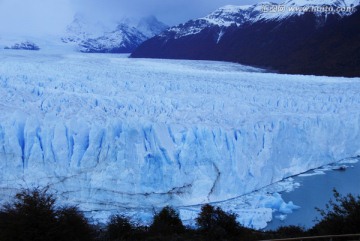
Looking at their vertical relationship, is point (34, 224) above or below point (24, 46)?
below

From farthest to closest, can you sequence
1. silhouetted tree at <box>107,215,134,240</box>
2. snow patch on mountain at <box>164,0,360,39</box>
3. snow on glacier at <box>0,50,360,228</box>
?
snow patch on mountain at <box>164,0,360,39</box>
snow on glacier at <box>0,50,360,228</box>
silhouetted tree at <box>107,215,134,240</box>

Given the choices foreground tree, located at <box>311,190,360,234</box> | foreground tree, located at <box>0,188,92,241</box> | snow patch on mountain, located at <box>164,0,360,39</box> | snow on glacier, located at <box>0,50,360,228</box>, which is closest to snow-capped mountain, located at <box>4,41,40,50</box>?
snow patch on mountain, located at <box>164,0,360,39</box>

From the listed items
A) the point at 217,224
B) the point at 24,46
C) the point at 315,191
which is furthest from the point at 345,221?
the point at 24,46

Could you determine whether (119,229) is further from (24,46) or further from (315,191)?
(24,46)

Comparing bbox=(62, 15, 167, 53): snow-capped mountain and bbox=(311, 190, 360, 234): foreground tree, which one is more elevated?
bbox=(62, 15, 167, 53): snow-capped mountain

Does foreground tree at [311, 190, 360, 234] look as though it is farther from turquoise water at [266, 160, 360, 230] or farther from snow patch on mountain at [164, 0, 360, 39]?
snow patch on mountain at [164, 0, 360, 39]

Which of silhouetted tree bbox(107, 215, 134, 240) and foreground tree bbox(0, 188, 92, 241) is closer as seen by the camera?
foreground tree bbox(0, 188, 92, 241)

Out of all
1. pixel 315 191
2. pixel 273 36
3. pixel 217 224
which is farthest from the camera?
pixel 273 36
